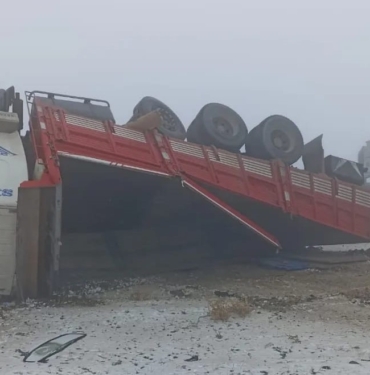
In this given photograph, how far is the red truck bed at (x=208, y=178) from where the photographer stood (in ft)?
29.2

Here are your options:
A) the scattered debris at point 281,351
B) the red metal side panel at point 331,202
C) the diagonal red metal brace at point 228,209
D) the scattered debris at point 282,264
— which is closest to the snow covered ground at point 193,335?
the scattered debris at point 281,351

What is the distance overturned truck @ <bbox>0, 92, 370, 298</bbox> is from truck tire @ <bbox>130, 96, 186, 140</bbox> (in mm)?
31

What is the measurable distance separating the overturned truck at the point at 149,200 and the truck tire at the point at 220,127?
5 centimetres

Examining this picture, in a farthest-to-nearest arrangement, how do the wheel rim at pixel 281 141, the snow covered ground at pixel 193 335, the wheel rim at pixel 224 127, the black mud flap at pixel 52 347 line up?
the wheel rim at pixel 281 141 → the wheel rim at pixel 224 127 → the black mud flap at pixel 52 347 → the snow covered ground at pixel 193 335

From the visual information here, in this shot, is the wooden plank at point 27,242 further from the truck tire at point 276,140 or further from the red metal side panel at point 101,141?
the truck tire at point 276,140

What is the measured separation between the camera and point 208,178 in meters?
9.84

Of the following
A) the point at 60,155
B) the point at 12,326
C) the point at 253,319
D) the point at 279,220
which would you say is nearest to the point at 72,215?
the point at 60,155

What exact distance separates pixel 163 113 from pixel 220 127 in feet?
3.39

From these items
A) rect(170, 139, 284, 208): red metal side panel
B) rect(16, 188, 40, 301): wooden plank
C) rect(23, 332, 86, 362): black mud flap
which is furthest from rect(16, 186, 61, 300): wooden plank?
rect(170, 139, 284, 208): red metal side panel

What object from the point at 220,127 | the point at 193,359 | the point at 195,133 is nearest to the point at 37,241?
the point at 193,359

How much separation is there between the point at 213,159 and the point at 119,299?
2937 millimetres

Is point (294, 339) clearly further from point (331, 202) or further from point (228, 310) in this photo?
point (331, 202)

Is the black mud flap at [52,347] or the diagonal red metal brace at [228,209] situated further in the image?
the diagonal red metal brace at [228,209]

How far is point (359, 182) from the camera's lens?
12.0 m
